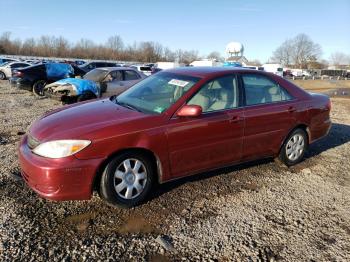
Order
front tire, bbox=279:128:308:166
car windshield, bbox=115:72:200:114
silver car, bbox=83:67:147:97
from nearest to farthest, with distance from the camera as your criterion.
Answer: car windshield, bbox=115:72:200:114, front tire, bbox=279:128:308:166, silver car, bbox=83:67:147:97

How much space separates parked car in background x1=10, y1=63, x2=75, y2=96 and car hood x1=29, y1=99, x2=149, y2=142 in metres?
11.0

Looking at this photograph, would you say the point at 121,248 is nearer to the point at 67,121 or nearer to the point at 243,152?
the point at 67,121

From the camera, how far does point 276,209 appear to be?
13.2ft

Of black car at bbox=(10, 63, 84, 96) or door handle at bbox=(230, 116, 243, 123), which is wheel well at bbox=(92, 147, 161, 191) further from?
black car at bbox=(10, 63, 84, 96)

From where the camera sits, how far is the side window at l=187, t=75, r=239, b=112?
4262mm

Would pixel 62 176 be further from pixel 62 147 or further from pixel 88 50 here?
pixel 88 50

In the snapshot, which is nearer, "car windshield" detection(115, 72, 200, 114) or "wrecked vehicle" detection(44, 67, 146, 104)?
"car windshield" detection(115, 72, 200, 114)

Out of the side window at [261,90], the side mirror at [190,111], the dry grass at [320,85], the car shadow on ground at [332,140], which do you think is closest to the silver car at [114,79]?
the car shadow on ground at [332,140]

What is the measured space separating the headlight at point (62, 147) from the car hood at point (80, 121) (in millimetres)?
57

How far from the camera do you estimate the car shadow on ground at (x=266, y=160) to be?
4449 mm

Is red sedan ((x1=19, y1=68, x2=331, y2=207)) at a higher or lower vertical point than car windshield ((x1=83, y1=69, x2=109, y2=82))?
lower

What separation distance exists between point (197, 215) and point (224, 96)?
1674mm

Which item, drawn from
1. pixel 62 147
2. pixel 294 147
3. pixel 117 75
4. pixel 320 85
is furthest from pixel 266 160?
pixel 320 85

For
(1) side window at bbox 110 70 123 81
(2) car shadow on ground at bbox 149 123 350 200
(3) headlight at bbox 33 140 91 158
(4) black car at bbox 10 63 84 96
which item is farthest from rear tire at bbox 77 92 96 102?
(3) headlight at bbox 33 140 91 158
